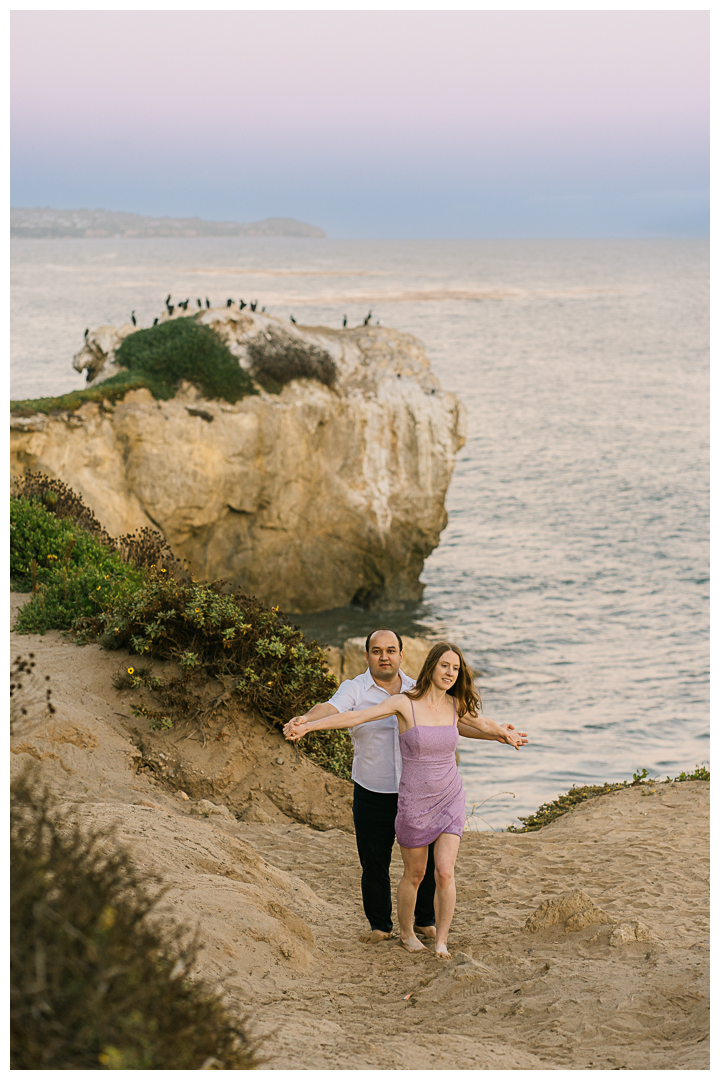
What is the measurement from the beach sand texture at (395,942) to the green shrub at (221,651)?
0.32m

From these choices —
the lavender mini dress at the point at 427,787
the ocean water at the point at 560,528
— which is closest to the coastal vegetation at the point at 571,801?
the ocean water at the point at 560,528

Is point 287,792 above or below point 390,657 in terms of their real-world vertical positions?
below

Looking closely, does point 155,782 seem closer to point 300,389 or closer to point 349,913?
point 349,913

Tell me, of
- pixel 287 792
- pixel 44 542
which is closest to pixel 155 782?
pixel 287 792

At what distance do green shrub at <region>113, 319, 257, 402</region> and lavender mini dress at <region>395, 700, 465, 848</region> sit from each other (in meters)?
15.0

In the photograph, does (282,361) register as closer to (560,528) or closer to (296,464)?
(296,464)

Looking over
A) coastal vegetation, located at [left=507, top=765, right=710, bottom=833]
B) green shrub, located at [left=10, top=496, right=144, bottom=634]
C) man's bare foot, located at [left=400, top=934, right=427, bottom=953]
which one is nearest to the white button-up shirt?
man's bare foot, located at [left=400, top=934, right=427, bottom=953]

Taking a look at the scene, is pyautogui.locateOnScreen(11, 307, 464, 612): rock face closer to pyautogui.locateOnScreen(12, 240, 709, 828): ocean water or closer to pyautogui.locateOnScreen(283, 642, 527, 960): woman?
pyautogui.locateOnScreen(12, 240, 709, 828): ocean water

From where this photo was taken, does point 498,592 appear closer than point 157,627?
No

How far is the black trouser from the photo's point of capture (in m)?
6.42

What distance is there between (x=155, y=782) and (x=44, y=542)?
191 inches

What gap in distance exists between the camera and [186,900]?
5.54 meters

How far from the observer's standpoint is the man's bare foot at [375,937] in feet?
21.2

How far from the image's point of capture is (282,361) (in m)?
21.4
